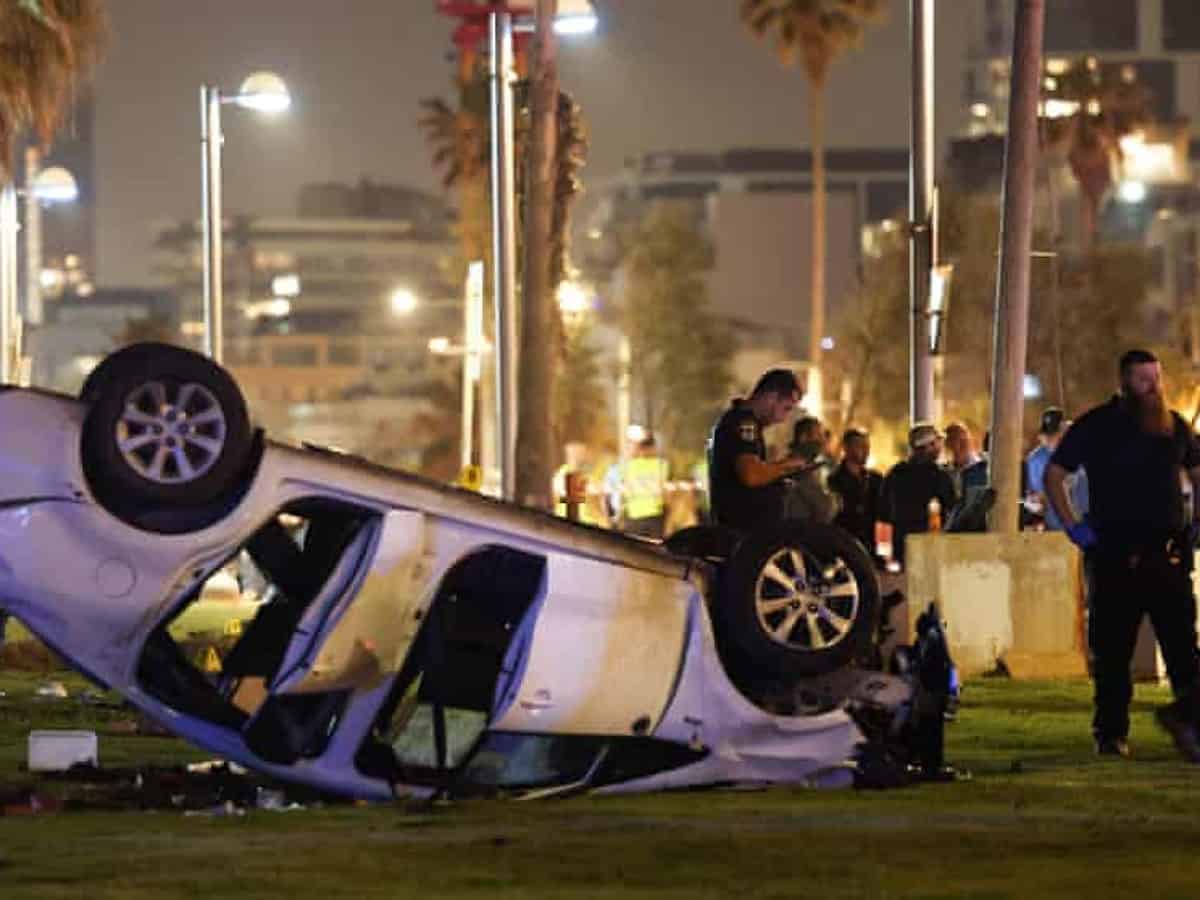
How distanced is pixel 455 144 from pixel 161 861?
222 feet

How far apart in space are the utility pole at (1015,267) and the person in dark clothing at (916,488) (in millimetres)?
464

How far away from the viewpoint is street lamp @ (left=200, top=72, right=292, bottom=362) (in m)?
39.1

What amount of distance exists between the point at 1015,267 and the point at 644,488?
20.2ft

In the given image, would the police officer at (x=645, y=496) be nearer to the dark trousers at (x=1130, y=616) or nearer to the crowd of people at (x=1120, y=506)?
the crowd of people at (x=1120, y=506)

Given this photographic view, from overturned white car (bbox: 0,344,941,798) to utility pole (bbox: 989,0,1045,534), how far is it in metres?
10.7

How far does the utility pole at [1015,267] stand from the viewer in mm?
24406

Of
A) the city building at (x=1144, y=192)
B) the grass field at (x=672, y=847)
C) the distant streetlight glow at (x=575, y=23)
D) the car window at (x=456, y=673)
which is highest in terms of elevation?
the city building at (x=1144, y=192)

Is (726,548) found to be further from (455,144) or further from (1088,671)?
(455,144)

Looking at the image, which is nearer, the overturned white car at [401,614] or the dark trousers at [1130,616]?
the overturned white car at [401,614]

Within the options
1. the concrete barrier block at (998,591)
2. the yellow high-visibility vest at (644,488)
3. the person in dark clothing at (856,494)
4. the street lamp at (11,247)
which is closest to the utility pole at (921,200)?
the yellow high-visibility vest at (644,488)

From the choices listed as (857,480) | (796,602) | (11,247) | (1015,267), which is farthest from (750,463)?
(11,247)

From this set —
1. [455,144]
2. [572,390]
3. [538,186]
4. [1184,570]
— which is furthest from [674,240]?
[1184,570]

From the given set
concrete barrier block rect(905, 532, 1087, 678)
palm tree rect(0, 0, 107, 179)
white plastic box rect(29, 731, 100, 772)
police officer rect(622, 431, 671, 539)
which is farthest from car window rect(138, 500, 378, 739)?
palm tree rect(0, 0, 107, 179)

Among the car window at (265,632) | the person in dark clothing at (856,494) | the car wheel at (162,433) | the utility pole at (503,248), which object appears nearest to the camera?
the car wheel at (162,433)
